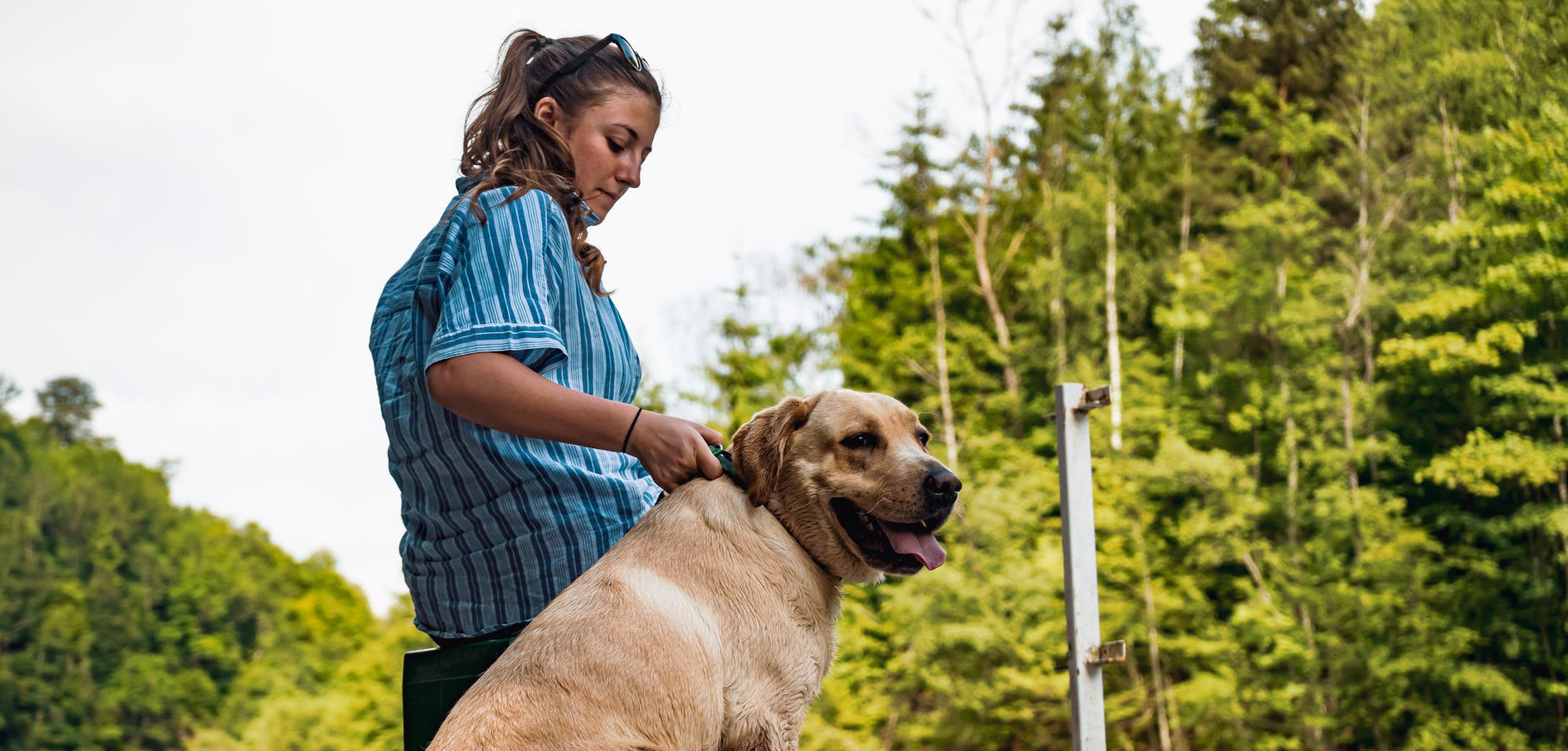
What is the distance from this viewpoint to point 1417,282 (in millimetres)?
24859

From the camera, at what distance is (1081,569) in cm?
517

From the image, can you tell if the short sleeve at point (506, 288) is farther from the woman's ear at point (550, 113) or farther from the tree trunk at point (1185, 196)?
the tree trunk at point (1185, 196)

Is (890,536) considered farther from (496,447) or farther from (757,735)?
(496,447)

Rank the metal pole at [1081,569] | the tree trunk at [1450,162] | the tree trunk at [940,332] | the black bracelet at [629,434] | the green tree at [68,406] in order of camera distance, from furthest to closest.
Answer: the green tree at [68,406] → the tree trunk at [940,332] → the tree trunk at [1450,162] → the metal pole at [1081,569] → the black bracelet at [629,434]

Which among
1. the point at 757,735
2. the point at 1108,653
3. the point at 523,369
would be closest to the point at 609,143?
the point at 523,369

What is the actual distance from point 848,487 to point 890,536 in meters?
0.12

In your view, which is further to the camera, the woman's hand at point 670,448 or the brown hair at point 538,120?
the brown hair at point 538,120

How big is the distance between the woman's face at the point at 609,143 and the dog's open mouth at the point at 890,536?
735 mm

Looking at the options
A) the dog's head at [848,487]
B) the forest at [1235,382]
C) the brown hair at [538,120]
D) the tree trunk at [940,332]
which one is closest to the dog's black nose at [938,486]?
the dog's head at [848,487]

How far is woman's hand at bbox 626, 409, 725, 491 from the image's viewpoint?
200 centimetres

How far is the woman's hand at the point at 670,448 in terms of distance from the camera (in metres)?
2.00

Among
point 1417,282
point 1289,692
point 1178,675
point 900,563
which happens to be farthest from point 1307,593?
point 900,563

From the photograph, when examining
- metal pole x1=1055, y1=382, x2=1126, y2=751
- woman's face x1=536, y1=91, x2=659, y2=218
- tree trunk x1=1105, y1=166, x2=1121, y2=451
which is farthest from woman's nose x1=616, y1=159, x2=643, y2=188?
tree trunk x1=1105, y1=166, x2=1121, y2=451

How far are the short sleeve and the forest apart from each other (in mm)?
23348
